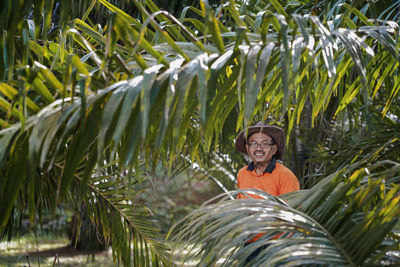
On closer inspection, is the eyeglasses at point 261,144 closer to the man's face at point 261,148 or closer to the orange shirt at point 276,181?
the man's face at point 261,148

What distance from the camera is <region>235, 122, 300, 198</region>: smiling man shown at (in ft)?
8.61

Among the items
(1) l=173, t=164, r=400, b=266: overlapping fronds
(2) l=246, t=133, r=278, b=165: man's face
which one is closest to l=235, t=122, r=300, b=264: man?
(2) l=246, t=133, r=278, b=165: man's face

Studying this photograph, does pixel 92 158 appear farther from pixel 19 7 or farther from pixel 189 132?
pixel 189 132

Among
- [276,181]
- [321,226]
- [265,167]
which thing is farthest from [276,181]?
[321,226]

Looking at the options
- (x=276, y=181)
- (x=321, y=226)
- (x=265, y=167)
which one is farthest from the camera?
(x=265, y=167)

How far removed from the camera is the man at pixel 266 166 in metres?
2.62

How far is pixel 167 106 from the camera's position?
4.32 feet

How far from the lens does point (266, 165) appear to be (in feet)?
9.01

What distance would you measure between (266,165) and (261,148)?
0.08m

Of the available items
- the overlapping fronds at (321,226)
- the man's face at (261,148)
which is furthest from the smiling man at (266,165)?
the overlapping fronds at (321,226)

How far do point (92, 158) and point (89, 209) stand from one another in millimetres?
949

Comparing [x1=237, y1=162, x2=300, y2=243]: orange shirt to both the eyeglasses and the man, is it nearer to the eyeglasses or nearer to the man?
the man

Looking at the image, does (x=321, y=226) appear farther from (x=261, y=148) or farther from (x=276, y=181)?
(x=261, y=148)

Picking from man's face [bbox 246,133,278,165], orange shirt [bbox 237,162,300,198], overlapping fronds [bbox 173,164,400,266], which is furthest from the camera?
man's face [bbox 246,133,278,165]
